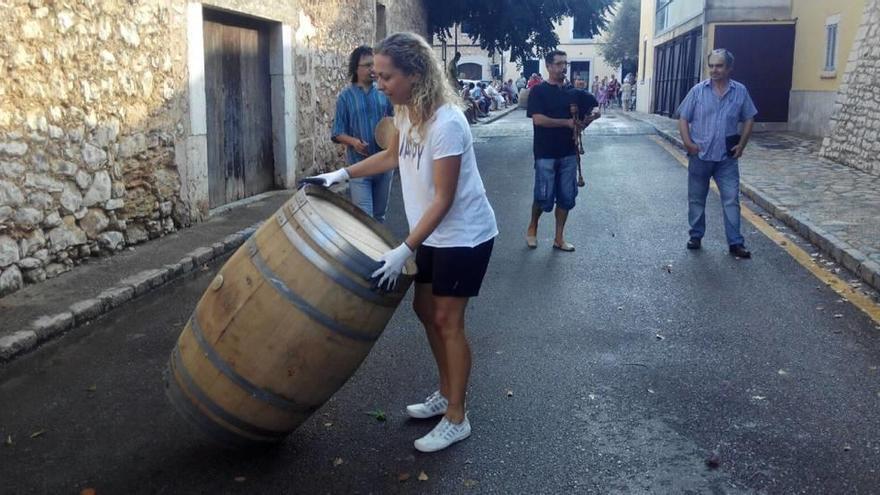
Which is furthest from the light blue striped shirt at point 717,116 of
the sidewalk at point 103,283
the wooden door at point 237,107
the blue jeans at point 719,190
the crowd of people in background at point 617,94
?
the crowd of people in background at point 617,94

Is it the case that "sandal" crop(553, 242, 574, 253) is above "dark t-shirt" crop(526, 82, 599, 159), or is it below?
below

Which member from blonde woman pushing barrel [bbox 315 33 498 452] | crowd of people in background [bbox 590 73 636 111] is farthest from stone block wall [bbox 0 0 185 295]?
crowd of people in background [bbox 590 73 636 111]

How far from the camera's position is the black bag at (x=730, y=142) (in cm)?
775

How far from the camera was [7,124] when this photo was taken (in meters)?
6.09

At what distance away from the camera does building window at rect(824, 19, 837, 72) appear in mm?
19178

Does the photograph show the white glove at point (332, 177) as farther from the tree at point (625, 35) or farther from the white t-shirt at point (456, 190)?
the tree at point (625, 35)

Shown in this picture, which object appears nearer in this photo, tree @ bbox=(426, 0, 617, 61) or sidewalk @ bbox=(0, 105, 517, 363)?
sidewalk @ bbox=(0, 105, 517, 363)

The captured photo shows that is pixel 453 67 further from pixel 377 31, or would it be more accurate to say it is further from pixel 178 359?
pixel 178 359

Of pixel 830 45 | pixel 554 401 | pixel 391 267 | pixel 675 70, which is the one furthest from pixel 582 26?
pixel 391 267

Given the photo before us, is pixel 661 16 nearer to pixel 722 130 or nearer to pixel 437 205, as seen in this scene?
pixel 722 130

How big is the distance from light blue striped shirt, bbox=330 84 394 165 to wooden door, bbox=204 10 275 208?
11.9ft

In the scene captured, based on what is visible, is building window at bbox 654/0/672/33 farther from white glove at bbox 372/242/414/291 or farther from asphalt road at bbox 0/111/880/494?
white glove at bbox 372/242/414/291

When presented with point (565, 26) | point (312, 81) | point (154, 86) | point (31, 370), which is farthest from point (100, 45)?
point (565, 26)

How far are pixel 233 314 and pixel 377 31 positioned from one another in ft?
48.9
